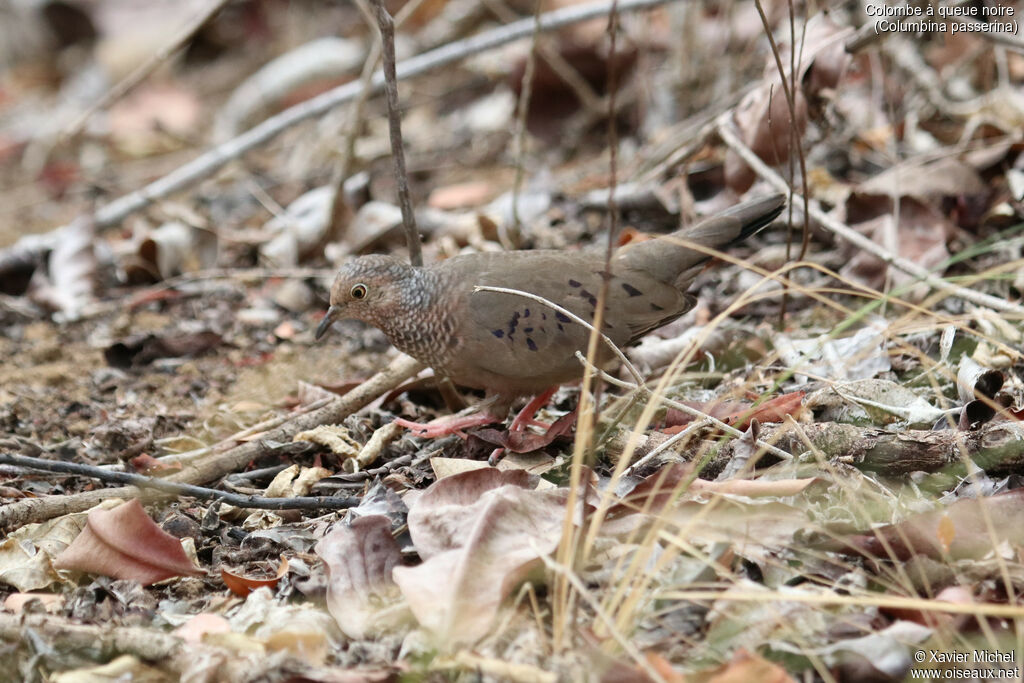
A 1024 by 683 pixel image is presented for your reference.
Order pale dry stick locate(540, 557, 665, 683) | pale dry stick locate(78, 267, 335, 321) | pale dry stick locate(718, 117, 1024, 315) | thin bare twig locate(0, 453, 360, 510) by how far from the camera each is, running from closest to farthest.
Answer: pale dry stick locate(540, 557, 665, 683) → thin bare twig locate(0, 453, 360, 510) → pale dry stick locate(718, 117, 1024, 315) → pale dry stick locate(78, 267, 335, 321)

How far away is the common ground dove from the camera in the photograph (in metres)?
4.10

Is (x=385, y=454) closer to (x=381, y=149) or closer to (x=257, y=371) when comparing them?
(x=257, y=371)

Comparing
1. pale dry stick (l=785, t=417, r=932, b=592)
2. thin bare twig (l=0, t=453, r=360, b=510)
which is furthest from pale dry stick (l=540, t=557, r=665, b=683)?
thin bare twig (l=0, t=453, r=360, b=510)

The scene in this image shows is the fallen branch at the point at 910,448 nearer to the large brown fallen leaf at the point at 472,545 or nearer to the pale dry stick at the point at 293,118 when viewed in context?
the large brown fallen leaf at the point at 472,545

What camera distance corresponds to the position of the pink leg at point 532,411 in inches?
166

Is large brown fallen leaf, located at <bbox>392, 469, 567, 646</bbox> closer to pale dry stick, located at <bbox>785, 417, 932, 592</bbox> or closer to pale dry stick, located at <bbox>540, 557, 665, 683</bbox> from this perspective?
pale dry stick, located at <bbox>540, 557, 665, 683</bbox>

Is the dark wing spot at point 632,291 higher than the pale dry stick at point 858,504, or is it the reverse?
the dark wing spot at point 632,291

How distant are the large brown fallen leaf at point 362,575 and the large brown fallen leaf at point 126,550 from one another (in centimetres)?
47

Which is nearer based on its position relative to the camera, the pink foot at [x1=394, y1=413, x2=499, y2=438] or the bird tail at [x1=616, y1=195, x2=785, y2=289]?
the pink foot at [x1=394, y1=413, x2=499, y2=438]

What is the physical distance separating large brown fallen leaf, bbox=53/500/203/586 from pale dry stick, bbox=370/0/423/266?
169cm

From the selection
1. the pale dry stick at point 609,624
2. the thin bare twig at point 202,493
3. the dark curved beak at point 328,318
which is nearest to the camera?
the pale dry stick at point 609,624

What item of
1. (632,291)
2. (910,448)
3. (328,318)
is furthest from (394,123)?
(910,448)

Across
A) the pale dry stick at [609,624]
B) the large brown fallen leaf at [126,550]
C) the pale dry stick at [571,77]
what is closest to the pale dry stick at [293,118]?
the pale dry stick at [571,77]

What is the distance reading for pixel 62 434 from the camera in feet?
14.7
